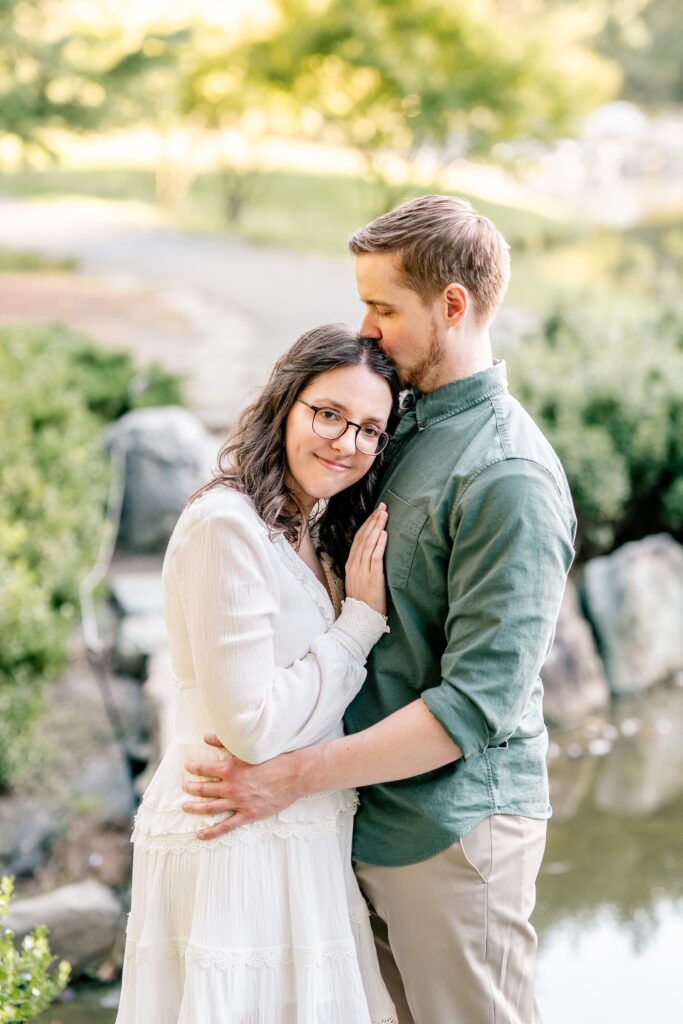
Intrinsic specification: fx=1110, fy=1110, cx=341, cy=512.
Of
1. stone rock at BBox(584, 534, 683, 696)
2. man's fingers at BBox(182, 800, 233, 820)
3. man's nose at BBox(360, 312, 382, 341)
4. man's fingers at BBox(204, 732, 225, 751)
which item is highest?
man's nose at BBox(360, 312, 382, 341)

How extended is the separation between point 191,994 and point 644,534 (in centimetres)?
618

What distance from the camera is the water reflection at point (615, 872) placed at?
3695 millimetres

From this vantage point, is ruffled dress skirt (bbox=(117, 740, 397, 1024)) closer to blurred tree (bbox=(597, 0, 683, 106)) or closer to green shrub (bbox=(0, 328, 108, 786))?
green shrub (bbox=(0, 328, 108, 786))

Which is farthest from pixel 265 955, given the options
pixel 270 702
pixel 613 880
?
pixel 613 880

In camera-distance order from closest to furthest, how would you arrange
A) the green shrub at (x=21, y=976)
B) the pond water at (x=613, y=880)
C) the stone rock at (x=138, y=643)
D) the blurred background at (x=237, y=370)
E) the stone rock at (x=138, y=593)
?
the green shrub at (x=21, y=976) < the pond water at (x=613, y=880) < the blurred background at (x=237, y=370) < the stone rock at (x=138, y=643) < the stone rock at (x=138, y=593)

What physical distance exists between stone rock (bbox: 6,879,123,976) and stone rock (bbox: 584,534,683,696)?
3249mm

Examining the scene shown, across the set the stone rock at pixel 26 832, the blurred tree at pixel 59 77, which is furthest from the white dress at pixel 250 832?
the blurred tree at pixel 59 77

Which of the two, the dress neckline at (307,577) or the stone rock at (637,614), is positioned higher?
the dress neckline at (307,577)

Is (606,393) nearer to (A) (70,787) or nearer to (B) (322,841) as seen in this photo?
(A) (70,787)

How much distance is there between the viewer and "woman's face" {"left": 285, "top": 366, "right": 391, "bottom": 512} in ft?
6.52

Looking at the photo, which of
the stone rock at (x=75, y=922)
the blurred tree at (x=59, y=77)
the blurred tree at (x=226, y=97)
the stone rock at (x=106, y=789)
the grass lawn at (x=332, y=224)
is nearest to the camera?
the stone rock at (x=75, y=922)

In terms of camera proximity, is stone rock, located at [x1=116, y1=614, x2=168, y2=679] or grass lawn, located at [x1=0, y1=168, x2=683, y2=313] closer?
stone rock, located at [x1=116, y1=614, x2=168, y2=679]

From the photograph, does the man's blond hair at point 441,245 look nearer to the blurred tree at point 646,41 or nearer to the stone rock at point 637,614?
Answer: the stone rock at point 637,614

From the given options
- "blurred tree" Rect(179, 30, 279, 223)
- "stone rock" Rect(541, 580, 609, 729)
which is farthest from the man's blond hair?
"blurred tree" Rect(179, 30, 279, 223)
